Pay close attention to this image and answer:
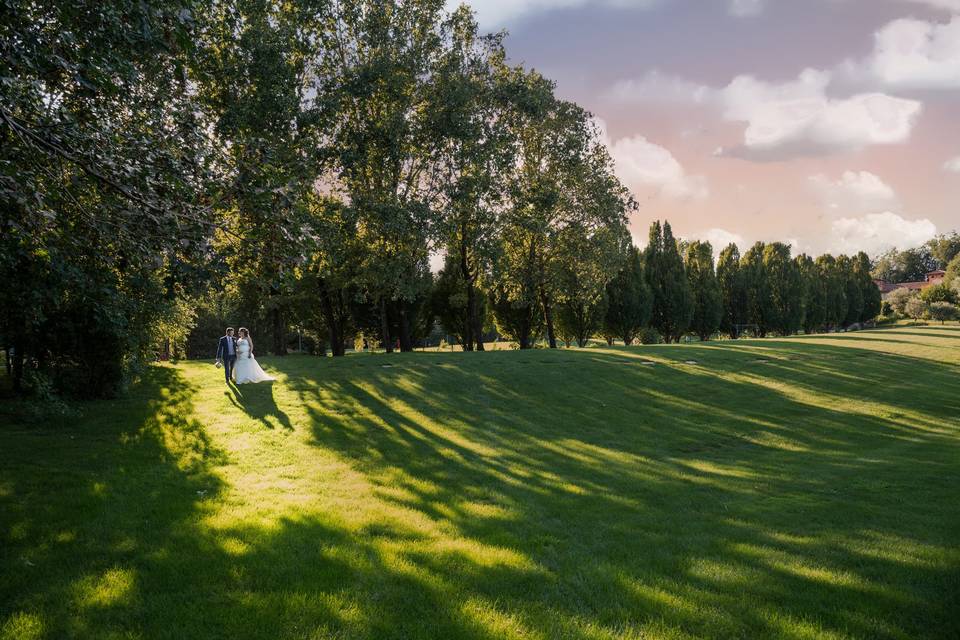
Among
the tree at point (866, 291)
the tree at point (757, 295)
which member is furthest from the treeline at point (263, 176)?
the tree at point (866, 291)

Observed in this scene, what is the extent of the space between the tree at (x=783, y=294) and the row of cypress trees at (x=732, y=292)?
0.10 metres

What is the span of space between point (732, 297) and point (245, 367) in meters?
53.9

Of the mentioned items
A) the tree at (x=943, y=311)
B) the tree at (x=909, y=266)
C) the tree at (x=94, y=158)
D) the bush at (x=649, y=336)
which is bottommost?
the bush at (x=649, y=336)

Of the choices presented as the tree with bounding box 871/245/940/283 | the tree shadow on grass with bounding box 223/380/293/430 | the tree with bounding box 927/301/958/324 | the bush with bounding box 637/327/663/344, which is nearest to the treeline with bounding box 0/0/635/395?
the tree shadow on grass with bounding box 223/380/293/430

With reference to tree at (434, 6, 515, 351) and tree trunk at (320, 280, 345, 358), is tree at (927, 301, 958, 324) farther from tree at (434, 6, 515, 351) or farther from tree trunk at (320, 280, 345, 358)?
tree trunk at (320, 280, 345, 358)

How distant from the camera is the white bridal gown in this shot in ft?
59.6

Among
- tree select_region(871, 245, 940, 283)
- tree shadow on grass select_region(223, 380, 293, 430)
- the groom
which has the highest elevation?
tree select_region(871, 245, 940, 283)

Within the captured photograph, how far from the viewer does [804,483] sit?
9.98 m

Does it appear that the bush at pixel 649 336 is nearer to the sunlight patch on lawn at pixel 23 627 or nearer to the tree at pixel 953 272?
the sunlight patch on lawn at pixel 23 627

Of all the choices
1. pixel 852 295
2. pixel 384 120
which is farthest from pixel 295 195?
pixel 852 295

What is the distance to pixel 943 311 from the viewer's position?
250 feet

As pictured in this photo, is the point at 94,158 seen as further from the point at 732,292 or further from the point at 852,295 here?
the point at 852,295

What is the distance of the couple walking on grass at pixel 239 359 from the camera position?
17938mm

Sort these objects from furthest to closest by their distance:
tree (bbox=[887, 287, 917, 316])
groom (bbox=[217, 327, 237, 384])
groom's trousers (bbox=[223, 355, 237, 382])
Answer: tree (bbox=[887, 287, 917, 316]) → groom's trousers (bbox=[223, 355, 237, 382]) → groom (bbox=[217, 327, 237, 384])
